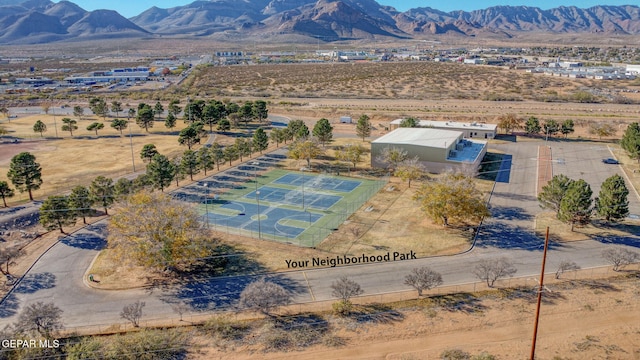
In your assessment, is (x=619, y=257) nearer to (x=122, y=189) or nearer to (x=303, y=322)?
(x=303, y=322)

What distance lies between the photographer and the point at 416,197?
155 ft

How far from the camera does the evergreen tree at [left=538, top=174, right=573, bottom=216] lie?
151ft

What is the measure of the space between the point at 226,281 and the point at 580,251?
31.6m

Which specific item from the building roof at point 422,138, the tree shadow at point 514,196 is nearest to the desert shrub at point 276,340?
the tree shadow at point 514,196

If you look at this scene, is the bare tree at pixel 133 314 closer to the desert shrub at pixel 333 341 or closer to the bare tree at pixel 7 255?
the desert shrub at pixel 333 341

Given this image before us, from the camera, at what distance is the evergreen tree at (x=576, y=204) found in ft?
140

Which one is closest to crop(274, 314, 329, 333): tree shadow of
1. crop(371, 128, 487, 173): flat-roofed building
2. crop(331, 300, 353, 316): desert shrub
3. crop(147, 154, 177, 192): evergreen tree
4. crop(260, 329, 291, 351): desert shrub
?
crop(260, 329, 291, 351): desert shrub

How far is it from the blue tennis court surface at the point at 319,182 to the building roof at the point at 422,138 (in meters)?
9.80

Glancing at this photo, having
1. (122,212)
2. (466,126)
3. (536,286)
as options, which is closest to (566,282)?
(536,286)

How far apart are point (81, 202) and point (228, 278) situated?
21085 mm

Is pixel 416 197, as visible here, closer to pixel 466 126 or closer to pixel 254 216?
pixel 254 216

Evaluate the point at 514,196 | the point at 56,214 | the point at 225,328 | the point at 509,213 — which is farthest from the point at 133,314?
the point at 514,196

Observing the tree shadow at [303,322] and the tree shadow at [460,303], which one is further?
the tree shadow at [460,303]

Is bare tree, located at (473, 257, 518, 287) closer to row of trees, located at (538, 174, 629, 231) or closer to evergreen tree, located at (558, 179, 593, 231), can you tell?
evergreen tree, located at (558, 179, 593, 231)
